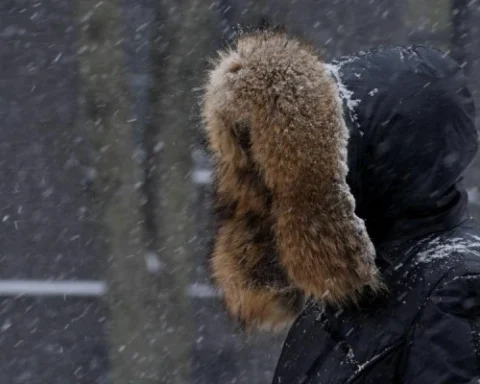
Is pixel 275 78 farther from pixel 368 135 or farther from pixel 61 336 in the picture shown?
pixel 61 336

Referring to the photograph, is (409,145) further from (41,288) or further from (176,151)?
(41,288)

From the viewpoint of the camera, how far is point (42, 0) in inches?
141

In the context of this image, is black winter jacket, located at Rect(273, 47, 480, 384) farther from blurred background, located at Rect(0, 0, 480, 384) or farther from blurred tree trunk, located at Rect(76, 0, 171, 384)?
blurred tree trunk, located at Rect(76, 0, 171, 384)

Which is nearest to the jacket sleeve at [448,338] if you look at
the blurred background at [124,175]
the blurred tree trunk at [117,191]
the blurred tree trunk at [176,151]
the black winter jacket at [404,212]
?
the black winter jacket at [404,212]

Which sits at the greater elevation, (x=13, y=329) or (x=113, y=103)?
(x=113, y=103)

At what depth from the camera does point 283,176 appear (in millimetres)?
1598

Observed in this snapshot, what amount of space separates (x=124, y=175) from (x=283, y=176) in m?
1.92

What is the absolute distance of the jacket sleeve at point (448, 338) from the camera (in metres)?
1.28

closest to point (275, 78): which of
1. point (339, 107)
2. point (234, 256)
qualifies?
point (339, 107)

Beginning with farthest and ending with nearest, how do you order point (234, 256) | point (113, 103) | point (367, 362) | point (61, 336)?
1. point (61, 336)
2. point (113, 103)
3. point (234, 256)
4. point (367, 362)


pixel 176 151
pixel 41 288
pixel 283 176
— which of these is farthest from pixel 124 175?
pixel 283 176

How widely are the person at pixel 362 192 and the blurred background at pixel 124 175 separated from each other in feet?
5.00

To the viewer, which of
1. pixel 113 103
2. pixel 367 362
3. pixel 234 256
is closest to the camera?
pixel 367 362

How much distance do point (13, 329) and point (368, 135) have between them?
2958 mm
